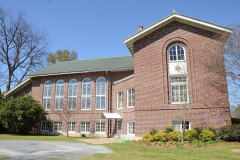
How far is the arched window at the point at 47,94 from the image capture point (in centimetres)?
2609

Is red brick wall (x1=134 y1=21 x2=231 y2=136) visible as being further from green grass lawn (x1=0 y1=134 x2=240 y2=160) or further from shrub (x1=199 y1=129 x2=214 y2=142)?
green grass lawn (x1=0 y1=134 x2=240 y2=160)

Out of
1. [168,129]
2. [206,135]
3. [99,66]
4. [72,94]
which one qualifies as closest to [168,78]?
[168,129]

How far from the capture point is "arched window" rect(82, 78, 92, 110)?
2419 centimetres

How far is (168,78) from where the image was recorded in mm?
16734

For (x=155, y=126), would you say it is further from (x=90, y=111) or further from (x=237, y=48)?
(x=90, y=111)

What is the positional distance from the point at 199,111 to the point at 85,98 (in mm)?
13478

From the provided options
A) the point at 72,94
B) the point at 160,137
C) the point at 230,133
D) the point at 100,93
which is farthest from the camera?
the point at 72,94

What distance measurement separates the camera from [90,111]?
2377 centimetres

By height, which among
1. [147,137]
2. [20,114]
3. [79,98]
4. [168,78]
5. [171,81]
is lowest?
[147,137]

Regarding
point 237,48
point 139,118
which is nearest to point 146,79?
point 139,118

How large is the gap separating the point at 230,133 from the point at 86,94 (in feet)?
52.2

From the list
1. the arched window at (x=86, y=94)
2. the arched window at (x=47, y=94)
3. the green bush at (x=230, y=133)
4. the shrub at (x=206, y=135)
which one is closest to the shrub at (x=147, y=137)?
the shrub at (x=206, y=135)

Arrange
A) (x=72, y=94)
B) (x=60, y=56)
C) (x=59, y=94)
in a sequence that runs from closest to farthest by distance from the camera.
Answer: (x=72, y=94), (x=59, y=94), (x=60, y=56)

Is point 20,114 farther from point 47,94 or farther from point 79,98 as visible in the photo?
point 79,98
